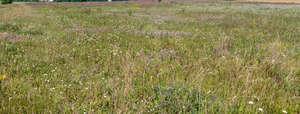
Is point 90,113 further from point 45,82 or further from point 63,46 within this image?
point 63,46

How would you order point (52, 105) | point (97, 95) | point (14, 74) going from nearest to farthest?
point (52, 105) → point (97, 95) → point (14, 74)

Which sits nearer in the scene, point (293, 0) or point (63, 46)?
point (63, 46)

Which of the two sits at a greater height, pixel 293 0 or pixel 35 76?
pixel 293 0

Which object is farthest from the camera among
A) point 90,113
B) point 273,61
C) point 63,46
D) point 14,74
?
point 63,46

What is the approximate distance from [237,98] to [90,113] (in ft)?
8.02

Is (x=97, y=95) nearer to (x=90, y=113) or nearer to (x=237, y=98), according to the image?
(x=90, y=113)

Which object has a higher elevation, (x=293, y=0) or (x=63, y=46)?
(x=293, y=0)

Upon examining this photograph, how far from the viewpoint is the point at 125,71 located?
4.49 meters

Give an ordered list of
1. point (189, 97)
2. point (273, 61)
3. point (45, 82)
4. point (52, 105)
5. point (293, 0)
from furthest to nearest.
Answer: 1. point (293, 0)
2. point (273, 61)
3. point (45, 82)
4. point (189, 97)
5. point (52, 105)

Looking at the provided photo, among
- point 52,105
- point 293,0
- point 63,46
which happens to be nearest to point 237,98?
point 52,105

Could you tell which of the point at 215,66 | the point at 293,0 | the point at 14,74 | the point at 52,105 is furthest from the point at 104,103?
the point at 293,0

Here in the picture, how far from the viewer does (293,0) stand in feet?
258

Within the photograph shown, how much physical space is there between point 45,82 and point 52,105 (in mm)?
1159

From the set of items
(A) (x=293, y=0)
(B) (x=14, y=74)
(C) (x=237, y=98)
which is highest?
(A) (x=293, y=0)
